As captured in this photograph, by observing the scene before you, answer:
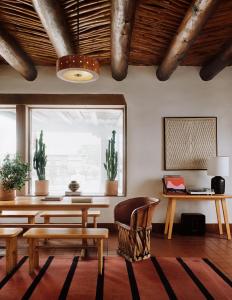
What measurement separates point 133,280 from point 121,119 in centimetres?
326

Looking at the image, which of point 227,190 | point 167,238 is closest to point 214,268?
point 167,238

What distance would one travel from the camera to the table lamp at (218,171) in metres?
4.75

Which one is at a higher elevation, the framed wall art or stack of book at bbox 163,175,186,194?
the framed wall art

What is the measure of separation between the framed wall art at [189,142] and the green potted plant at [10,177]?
8.57 ft

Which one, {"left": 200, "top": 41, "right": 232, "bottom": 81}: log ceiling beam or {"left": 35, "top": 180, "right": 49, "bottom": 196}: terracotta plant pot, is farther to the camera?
{"left": 35, "top": 180, "right": 49, "bottom": 196}: terracotta plant pot

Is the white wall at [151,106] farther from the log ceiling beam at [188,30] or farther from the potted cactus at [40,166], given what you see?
the potted cactus at [40,166]

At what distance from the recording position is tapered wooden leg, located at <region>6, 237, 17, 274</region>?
3183 mm

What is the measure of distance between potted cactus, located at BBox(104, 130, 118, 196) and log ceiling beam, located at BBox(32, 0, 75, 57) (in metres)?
1.88

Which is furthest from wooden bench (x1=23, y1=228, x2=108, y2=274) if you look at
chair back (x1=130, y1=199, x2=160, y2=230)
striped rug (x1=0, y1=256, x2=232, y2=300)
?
chair back (x1=130, y1=199, x2=160, y2=230)

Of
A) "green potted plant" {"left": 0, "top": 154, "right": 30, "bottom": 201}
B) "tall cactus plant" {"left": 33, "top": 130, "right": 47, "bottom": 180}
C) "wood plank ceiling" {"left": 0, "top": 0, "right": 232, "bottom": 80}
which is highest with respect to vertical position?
"wood plank ceiling" {"left": 0, "top": 0, "right": 232, "bottom": 80}

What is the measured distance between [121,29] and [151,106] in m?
2.21

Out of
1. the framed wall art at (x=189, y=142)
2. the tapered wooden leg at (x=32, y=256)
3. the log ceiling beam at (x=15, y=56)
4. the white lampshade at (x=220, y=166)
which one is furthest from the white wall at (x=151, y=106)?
the tapered wooden leg at (x=32, y=256)

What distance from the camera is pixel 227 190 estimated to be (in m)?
5.37

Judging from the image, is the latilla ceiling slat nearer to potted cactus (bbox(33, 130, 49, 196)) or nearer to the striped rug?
potted cactus (bbox(33, 130, 49, 196))
